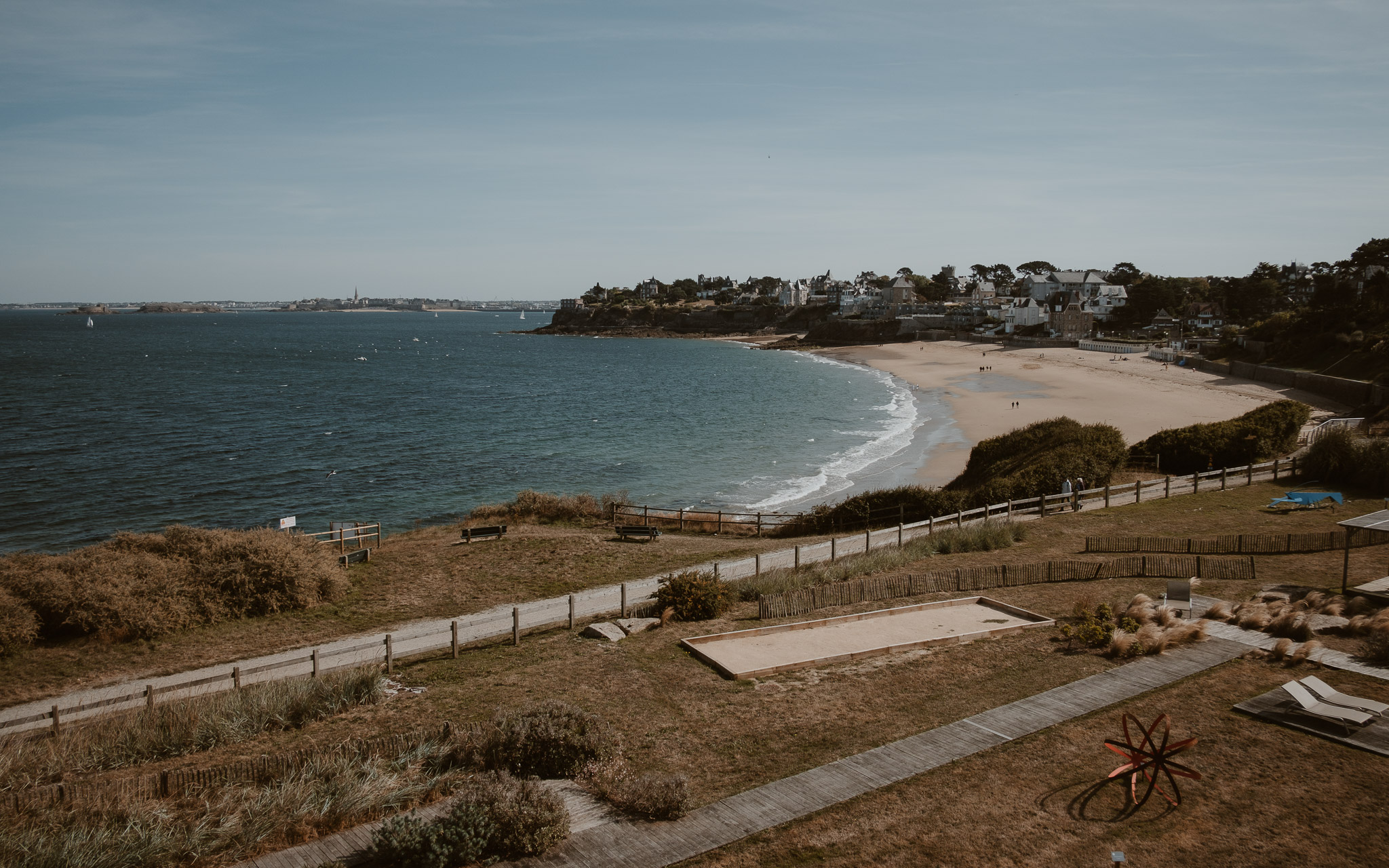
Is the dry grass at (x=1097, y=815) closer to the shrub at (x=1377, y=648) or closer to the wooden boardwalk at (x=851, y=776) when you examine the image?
the wooden boardwalk at (x=851, y=776)

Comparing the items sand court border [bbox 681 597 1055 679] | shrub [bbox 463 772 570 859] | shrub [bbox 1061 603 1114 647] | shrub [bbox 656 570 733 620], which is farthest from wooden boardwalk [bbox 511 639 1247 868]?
shrub [bbox 656 570 733 620]

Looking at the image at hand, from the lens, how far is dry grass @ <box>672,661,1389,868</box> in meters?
8.98

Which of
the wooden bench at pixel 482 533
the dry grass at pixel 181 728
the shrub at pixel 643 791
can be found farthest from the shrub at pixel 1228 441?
the dry grass at pixel 181 728

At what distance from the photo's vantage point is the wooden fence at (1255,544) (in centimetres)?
2170

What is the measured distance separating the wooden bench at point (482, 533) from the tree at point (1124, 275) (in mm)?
170276

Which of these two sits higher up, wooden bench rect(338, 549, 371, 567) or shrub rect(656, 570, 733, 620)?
shrub rect(656, 570, 733, 620)

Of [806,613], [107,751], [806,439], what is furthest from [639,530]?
[806,439]

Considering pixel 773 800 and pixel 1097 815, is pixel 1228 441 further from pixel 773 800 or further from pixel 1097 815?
pixel 773 800

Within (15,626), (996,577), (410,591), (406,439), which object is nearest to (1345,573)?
(996,577)

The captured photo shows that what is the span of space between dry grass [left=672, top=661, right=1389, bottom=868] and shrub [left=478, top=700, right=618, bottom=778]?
9.06 ft

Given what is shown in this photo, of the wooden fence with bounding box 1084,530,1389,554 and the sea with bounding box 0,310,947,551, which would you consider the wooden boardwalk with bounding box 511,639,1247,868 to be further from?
the sea with bounding box 0,310,947,551

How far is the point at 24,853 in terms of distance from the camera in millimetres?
8484

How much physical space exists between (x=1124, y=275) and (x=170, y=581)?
195 metres

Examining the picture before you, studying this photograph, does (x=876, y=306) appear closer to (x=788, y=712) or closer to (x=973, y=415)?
(x=973, y=415)
